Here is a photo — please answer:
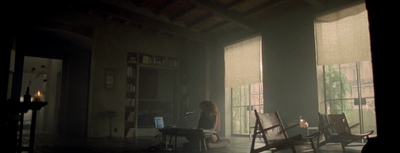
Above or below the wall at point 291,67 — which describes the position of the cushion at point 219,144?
below

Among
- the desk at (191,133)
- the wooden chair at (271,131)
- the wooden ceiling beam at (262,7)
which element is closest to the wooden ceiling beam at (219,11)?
the wooden ceiling beam at (262,7)

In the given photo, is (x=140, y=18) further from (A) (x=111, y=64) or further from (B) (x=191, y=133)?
(B) (x=191, y=133)

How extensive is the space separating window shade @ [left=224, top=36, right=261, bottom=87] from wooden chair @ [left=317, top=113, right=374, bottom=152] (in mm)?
2766

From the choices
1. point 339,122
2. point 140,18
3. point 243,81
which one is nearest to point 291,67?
point 243,81

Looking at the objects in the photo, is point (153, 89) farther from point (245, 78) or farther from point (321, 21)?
point (321, 21)

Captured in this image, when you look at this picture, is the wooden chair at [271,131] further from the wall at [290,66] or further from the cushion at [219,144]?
the wall at [290,66]

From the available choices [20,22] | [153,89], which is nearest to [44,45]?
[20,22]

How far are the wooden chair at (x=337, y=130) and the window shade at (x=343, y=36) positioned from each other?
4.60ft

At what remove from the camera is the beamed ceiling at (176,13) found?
721 centimetres

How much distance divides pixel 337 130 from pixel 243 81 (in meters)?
3.42

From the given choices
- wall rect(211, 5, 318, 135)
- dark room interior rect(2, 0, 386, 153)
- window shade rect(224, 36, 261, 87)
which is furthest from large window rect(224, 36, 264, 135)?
wall rect(211, 5, 318, 135)

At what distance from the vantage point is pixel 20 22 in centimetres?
750

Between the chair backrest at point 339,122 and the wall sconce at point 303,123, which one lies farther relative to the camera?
the wall sconce at point 303,123

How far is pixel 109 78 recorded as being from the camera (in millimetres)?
8578
